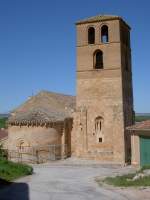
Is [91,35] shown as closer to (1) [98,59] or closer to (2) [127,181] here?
(1) [98,59]

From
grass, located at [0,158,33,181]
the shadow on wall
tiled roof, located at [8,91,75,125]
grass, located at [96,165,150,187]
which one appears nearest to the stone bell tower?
tiled roof, located at [8,91,75,125]

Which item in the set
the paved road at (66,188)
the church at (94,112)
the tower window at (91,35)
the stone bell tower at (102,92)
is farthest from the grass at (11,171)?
the tower window at (91,35)

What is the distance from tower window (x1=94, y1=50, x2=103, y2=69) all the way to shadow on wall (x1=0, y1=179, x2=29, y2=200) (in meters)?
15.0

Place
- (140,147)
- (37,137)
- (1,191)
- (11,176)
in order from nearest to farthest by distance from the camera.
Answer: (1,191)
(11,176)
(140,147)
(37,137)

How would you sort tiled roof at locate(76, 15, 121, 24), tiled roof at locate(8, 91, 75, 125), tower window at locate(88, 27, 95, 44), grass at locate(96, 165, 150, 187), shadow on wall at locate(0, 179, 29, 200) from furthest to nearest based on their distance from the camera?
tower window at locate(88, 27, 95, 44) < tiled roof at locate(76, 15, 121, 24) < tiled roof at locate(8, 91, 75, 125) < grass at locate(96, 165, 150, 187) < shadow on wall at locate(0, 179, 29, 200)

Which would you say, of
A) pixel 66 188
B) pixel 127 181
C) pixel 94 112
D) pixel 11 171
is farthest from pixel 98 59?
pixel 66 188

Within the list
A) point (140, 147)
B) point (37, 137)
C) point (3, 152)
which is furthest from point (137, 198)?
point (3, 152)

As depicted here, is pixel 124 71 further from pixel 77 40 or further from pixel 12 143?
pixel 12 143

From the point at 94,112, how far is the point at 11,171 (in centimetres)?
1055

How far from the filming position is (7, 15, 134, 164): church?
31.5 meters

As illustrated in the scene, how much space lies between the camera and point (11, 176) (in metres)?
22.8

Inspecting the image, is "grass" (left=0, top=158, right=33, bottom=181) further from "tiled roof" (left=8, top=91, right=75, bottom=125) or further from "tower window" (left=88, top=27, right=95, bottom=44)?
"tower window" (left=88, top=27, right=95, bottom=44)

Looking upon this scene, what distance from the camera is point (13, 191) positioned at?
18.8 metres

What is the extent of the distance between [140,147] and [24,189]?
38.4 feet
